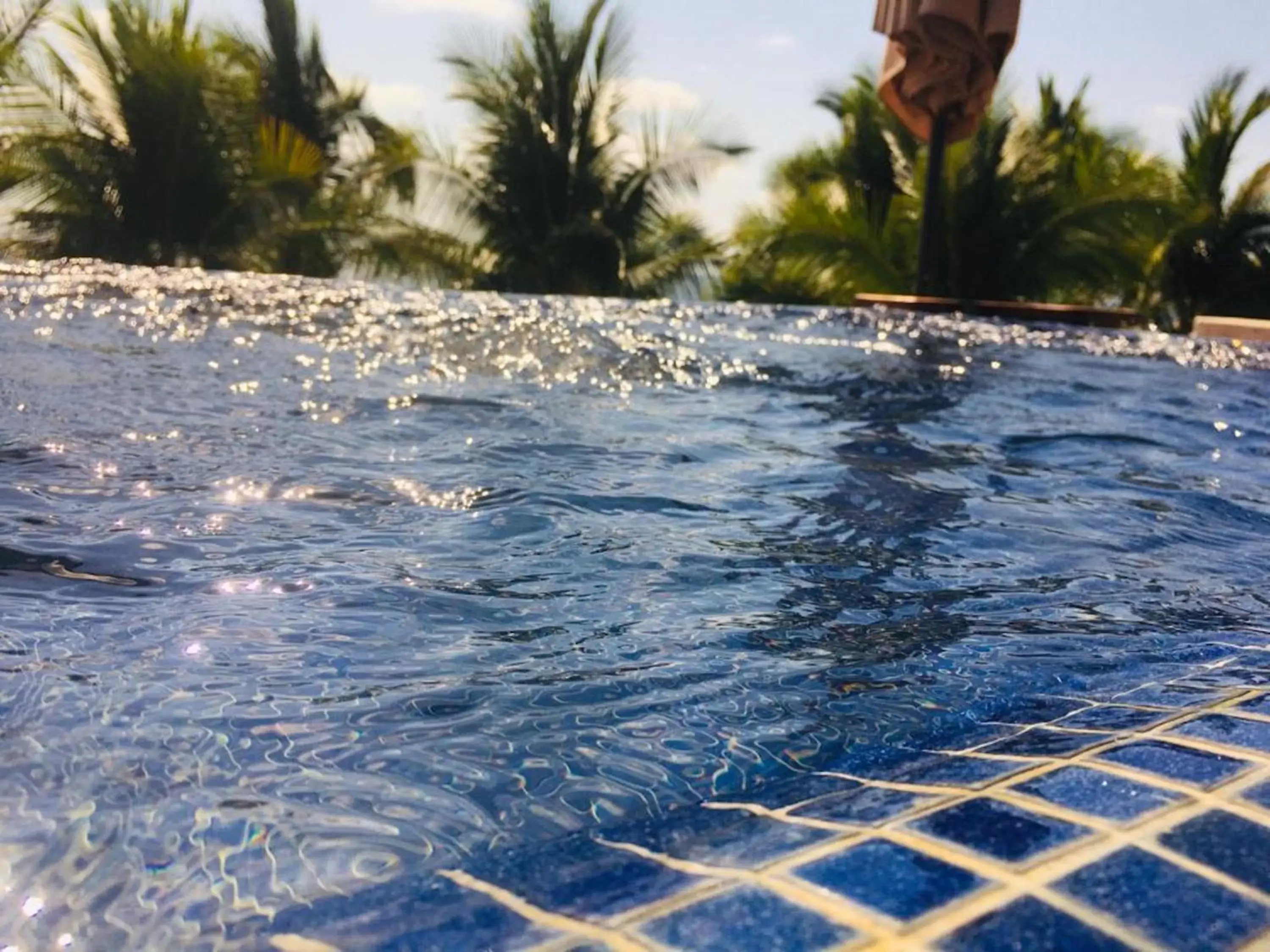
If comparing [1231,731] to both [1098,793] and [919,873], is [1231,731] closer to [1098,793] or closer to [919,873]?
[1098,793]

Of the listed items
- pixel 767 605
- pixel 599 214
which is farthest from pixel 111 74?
pixel 767 605

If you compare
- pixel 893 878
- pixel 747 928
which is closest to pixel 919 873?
pixel 893 878

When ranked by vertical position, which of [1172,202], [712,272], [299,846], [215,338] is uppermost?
[1172,202]

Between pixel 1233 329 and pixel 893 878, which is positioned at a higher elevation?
pixel 1233 329

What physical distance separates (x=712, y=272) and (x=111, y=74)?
301 inches

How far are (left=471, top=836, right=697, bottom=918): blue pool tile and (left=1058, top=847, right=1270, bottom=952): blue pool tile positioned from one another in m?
0.33

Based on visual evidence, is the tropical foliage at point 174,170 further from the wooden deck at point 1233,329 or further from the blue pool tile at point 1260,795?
the blue pool tile at point 1260,795

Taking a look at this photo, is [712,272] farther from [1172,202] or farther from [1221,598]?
[1221,598]

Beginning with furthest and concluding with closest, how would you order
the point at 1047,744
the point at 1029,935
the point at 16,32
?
1. the point at 16,32
2. the point at 1047,744
3. the point at 1029,935

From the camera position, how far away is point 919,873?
915 millimetres

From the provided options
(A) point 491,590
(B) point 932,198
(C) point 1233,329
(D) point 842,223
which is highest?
(D) point 842,223

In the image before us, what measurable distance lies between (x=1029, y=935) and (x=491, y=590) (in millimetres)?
1536

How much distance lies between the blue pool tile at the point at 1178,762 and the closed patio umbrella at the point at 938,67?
696 cm

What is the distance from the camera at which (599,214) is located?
14.6 metres
